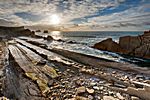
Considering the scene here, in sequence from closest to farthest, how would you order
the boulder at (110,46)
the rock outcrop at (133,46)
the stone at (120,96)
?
the stone at (120,96) < the rock outcrop at (133,46) < the boulder at (110,46)

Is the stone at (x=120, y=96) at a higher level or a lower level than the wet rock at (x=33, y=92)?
lower

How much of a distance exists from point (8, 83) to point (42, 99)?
10.2 ft

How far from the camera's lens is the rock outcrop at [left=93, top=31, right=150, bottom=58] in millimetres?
21522

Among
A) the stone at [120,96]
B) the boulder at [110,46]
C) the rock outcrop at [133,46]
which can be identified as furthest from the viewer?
the boulder at [110,46]

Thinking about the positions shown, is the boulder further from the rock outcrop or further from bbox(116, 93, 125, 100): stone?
bbox(116, 93, 125, 100): stone

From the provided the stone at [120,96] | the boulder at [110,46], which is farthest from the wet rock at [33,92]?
the boulder at [110,46]

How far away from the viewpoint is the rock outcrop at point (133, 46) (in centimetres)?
2152

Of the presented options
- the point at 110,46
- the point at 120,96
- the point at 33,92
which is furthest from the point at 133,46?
the point at 33,92

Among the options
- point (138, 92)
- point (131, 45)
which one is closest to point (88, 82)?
point (138, 92)

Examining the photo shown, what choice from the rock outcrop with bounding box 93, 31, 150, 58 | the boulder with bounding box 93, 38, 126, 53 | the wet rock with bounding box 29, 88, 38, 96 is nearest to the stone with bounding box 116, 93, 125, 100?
the wet rock with bounding box 29, 88, 38, 96

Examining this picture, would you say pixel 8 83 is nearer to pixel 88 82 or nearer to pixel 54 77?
pixel 54 77

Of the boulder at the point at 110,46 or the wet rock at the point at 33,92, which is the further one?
the boulder at the point at 110,46

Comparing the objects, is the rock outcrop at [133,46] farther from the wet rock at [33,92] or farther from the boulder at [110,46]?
the wet rock at [33,92]

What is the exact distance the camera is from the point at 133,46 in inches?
924
